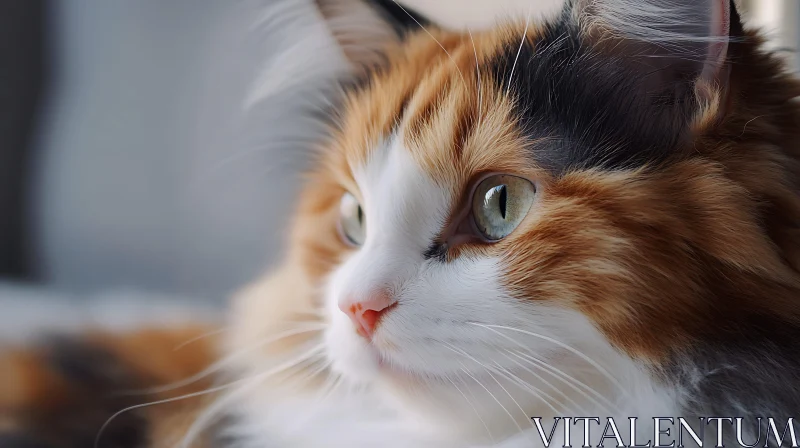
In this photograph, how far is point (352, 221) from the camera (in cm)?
97

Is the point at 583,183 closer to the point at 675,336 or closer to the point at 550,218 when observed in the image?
the point at 550,218

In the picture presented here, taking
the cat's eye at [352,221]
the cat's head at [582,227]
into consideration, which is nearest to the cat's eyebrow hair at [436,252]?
the cat's head at [582,227]

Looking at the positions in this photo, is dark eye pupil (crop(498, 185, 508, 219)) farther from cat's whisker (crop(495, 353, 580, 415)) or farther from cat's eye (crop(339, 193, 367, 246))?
cat's eye (crop(339, 193, 367, 246))

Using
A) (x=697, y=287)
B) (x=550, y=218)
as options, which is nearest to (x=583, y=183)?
(x=550, y=218)

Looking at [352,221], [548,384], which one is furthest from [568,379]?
[352,221]

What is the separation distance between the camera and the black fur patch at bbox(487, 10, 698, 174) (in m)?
0.69

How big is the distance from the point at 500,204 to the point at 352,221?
297 millimetres

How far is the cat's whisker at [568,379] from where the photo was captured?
2.19 feet

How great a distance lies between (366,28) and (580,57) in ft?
1.31

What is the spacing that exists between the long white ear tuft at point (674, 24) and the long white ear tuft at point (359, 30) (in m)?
0.36

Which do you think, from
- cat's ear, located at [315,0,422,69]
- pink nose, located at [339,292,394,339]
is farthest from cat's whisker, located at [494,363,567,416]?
cat's ear, located at [315,0,422,69]

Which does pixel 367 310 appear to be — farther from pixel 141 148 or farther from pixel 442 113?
pixel 141 148

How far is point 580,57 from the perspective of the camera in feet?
2.42

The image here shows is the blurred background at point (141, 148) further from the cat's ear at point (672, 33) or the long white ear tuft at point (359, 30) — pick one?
the cat's ear at point (672, 33)
